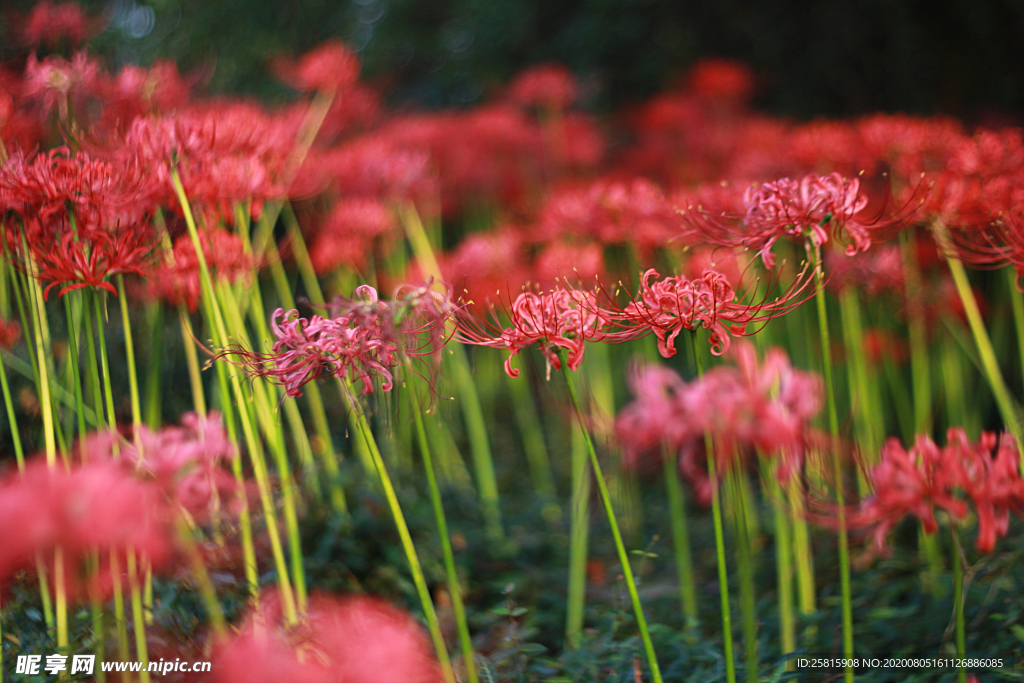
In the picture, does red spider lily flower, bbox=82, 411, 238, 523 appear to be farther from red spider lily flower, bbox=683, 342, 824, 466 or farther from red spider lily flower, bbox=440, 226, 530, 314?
red spider lily flower, bbox=440, 226, 530, 314

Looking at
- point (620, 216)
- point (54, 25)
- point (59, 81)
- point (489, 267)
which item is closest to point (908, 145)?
point (620, 216)

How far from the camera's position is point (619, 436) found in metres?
1.00

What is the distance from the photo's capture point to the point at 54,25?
5.05ft

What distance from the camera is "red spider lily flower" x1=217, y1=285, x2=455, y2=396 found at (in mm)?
730

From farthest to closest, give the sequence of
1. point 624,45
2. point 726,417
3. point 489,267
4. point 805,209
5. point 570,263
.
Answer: point 624,45 → point 489,267 → point 570,263 → point 805,209 → point 726,417

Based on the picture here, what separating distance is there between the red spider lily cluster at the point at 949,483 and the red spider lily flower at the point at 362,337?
2.10 feet

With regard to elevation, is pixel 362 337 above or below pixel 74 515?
above

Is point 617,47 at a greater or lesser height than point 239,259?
greater

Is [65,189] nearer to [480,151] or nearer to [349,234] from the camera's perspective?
[349,234]

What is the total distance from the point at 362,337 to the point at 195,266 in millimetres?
629

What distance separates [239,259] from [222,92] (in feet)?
5.55

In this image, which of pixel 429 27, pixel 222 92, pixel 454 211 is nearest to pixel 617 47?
pixel 429 27

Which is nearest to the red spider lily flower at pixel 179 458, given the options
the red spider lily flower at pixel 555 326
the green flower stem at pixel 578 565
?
the red spider lily flower at pixel 555 326

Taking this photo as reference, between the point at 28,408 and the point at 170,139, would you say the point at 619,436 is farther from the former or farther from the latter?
the point at 28,408
